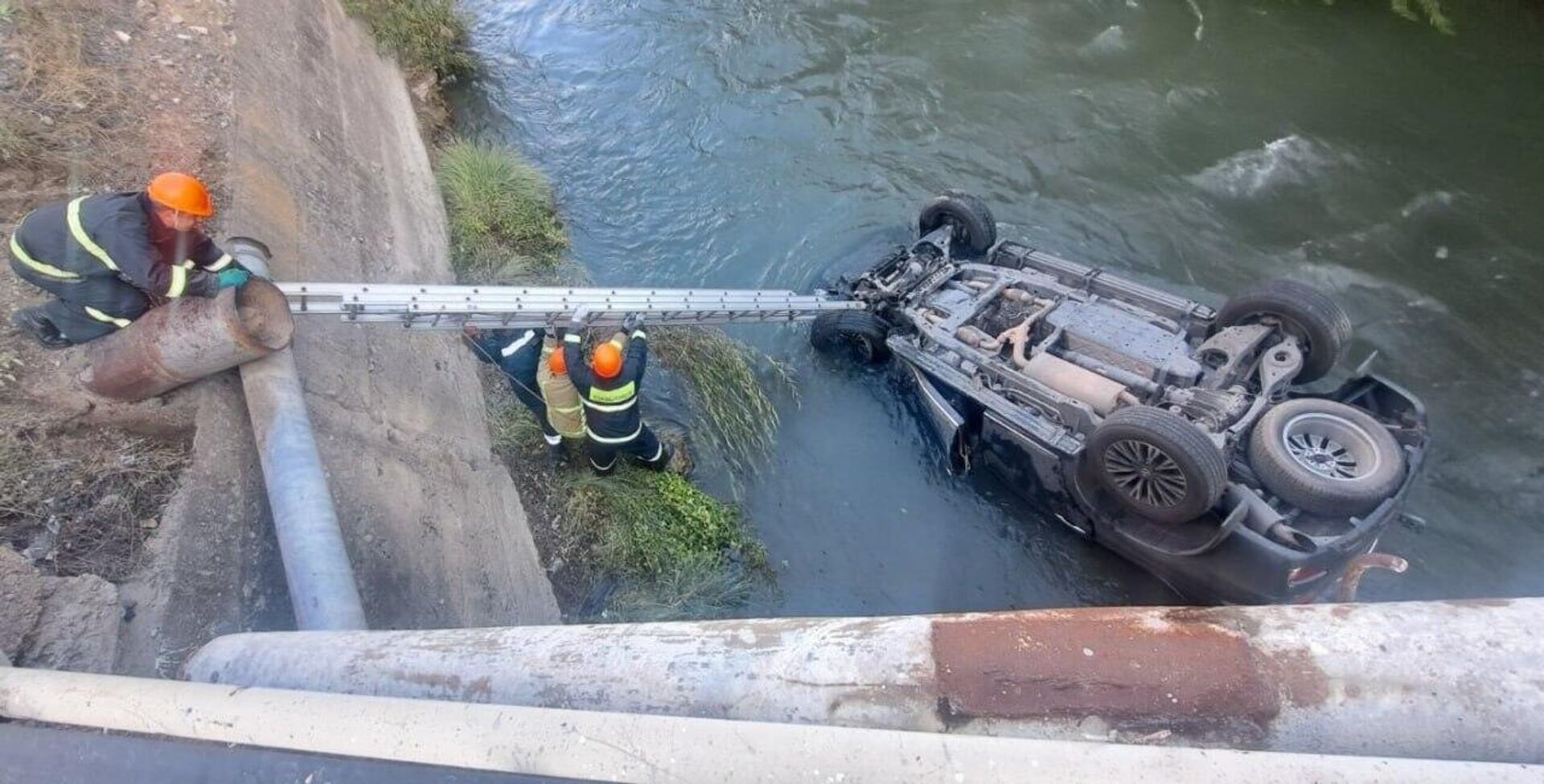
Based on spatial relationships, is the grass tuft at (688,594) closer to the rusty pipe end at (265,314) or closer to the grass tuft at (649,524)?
the grass tuft at (649,524)

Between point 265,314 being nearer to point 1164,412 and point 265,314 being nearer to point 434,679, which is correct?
point 434,679

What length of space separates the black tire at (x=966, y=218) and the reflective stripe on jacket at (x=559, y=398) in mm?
3919

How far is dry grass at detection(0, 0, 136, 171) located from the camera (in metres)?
5.61

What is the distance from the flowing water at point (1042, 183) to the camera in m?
6.64

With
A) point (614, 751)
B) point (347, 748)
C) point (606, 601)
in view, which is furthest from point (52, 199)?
point (614, 751)

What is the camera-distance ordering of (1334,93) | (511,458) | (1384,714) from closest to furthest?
(1384,714), (511,458), (1334,93)

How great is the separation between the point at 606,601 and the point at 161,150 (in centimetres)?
452

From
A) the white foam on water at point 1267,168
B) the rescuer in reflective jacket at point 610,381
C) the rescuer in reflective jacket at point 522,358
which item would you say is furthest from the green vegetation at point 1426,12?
the rescuer in reflective jacket at point 522,358

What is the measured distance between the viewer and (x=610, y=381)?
5.52 meters

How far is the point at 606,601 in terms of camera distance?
5816mm

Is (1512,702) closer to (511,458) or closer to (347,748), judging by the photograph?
(347,748)

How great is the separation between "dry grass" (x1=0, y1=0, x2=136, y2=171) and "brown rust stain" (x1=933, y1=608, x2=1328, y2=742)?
659 cm

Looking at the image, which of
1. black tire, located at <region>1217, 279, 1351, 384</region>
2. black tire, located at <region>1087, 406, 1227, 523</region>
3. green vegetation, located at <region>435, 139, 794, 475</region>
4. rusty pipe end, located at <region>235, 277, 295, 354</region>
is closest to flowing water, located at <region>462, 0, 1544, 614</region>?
green vegetation, located at <region>435, 139, 794, 475</region>

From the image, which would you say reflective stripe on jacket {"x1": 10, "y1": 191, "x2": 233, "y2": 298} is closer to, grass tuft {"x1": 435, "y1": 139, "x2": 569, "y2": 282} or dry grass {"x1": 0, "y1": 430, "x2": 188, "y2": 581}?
dry grass {"x1": 0, "y1": 430, "x2": 188, "y2": 581}
